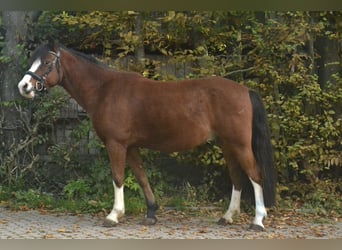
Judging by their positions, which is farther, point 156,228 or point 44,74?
point 156,228

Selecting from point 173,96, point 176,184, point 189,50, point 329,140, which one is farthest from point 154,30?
point 329,140

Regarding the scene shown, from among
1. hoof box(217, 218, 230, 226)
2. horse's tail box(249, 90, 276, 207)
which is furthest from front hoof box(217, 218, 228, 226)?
horse's tail box(249, 90, 276, 207)

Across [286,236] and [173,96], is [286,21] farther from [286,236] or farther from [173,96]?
[286,236]

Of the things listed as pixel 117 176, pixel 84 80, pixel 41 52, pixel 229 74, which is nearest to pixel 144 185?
pixel 117 176

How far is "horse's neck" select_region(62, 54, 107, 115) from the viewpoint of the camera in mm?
5062

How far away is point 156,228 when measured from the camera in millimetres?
4969

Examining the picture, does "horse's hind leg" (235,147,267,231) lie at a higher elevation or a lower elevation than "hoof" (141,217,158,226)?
higher

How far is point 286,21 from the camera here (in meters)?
6.06

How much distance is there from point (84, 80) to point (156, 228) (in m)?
1.62

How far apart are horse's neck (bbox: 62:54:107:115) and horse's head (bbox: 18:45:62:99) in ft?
0.38

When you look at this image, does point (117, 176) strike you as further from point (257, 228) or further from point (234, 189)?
point (257, 228)

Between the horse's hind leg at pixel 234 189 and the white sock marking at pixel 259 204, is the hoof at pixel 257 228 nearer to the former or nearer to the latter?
the white sock marking at pixel 259 204

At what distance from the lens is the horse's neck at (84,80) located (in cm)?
506

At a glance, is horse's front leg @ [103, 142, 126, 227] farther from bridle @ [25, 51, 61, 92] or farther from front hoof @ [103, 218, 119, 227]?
bridle @ [25, 51, 61, 92]
